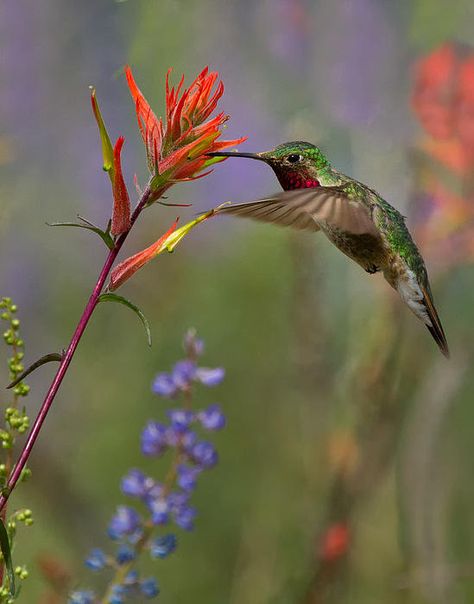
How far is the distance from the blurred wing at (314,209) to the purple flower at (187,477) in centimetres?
49

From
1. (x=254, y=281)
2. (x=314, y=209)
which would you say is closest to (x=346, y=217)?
(x=314, y=209)

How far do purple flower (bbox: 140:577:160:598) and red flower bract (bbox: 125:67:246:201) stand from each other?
2.46ft

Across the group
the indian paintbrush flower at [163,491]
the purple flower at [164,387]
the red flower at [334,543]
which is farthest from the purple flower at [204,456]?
the red flower at [334,543]

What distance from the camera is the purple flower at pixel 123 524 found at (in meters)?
1.76

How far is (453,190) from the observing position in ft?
11.9

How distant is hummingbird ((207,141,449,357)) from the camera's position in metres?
1.73

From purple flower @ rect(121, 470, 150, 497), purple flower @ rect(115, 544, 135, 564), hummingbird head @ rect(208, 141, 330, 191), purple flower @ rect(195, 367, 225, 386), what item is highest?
hummingbird head @ rect(208, 141, 330, 191)

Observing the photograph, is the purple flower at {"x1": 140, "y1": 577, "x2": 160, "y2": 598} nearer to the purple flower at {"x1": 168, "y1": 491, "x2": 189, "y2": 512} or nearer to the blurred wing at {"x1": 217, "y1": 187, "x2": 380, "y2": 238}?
the purple flower at {"x1": 168, "y1": 491, "x2": 189, "y2": 512}

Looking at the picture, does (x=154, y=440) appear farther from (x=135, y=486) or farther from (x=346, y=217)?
(x=346, y=217)

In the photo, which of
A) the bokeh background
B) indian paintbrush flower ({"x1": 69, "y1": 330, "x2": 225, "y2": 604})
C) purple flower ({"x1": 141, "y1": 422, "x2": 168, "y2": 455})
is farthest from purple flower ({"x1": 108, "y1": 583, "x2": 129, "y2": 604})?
the bokeh background

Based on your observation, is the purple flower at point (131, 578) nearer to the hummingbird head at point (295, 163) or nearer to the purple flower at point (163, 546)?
the purple flower at point (163, 546)

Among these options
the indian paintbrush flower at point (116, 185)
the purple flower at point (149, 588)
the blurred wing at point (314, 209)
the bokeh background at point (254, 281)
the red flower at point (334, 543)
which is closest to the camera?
the indian paintbrush flower at point (116, 185)

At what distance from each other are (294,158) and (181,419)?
1.91ft

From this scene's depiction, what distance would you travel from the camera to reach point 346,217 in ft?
5.79
